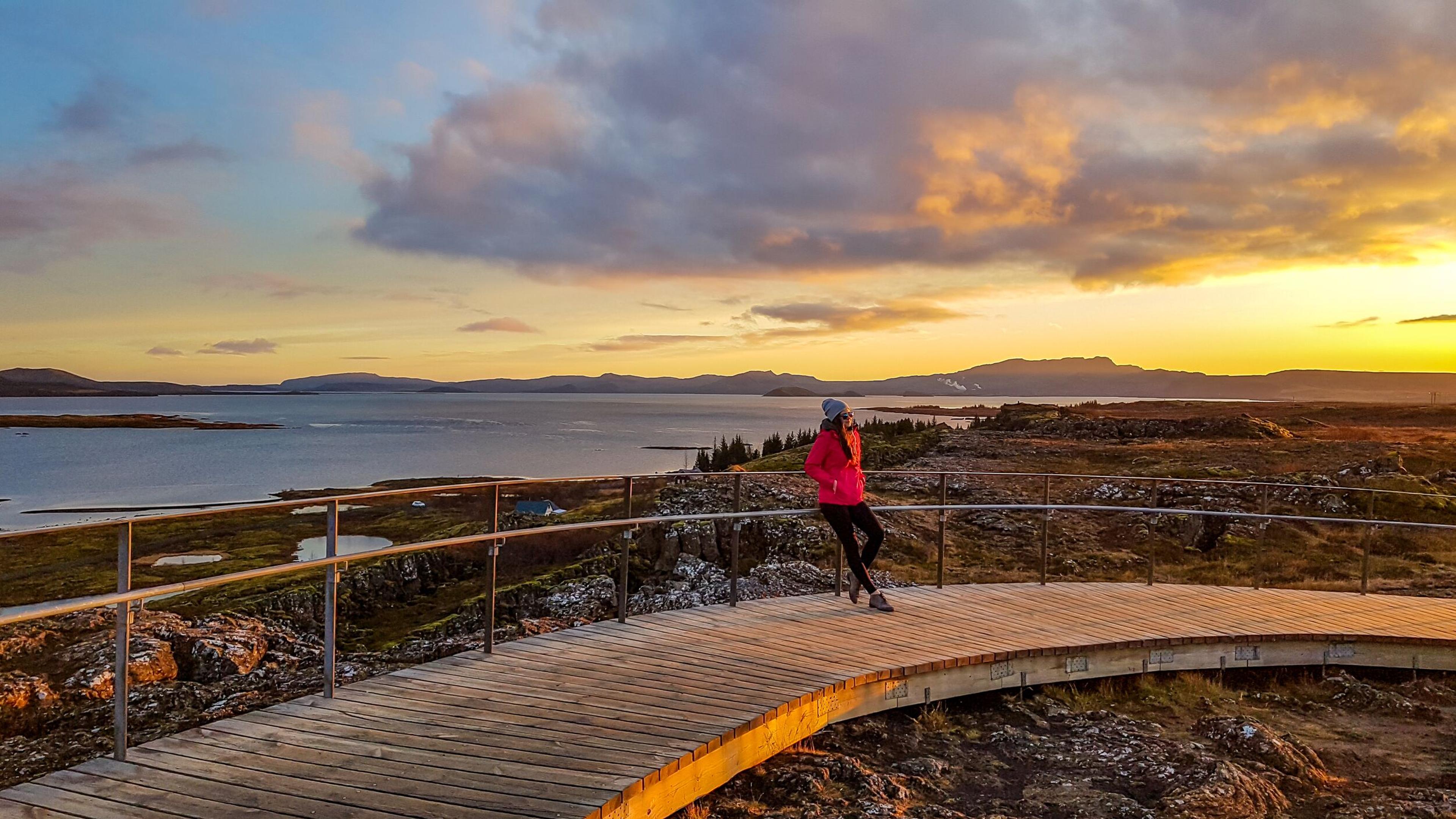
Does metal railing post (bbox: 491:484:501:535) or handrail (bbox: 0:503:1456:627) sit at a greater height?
metal railing post (bbox: 491:484:501:535)

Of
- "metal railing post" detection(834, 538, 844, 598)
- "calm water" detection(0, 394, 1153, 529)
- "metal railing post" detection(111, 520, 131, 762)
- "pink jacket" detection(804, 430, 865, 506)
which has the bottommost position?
"calm water" detection(0, 394, 1153, 529)

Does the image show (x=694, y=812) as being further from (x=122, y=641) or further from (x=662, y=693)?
(x=122, y=641)

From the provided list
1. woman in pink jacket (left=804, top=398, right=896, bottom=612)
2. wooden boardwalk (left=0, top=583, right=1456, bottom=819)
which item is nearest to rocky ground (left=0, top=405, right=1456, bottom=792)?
wooden boardwalk (left=0, top=583, right=1456, bottom=819)

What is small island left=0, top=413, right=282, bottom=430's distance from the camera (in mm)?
129000

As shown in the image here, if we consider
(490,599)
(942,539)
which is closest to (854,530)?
(942,539)

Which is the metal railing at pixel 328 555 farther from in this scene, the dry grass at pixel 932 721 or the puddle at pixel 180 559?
the puddle at pixel 180 559

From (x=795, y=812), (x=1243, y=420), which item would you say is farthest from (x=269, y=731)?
(x=1243, y=420)

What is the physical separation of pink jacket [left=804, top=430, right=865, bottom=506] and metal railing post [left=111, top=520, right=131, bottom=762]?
438 centimetres

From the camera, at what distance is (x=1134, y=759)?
5215 mm

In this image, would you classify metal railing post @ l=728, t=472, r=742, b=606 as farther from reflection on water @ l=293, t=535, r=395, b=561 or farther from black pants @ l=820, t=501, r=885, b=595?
reflection on water @ l=293, t=535, r=395, b=561

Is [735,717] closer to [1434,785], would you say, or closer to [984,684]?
[984,684]

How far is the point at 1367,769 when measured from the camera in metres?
5.36

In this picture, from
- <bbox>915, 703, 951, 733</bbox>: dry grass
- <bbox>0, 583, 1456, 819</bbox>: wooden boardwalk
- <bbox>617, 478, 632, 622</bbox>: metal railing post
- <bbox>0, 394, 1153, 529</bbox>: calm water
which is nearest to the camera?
<bbox>0, 583, 1456, 819</bbox>: wooden boardwalk

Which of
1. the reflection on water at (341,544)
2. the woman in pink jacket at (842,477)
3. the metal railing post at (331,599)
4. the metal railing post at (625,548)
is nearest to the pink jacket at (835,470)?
the woman in pink jacket at (842,477)
